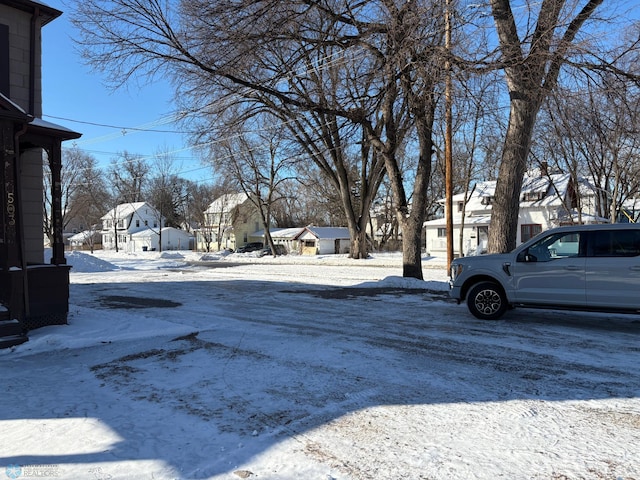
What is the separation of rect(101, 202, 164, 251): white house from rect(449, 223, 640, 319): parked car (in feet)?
260

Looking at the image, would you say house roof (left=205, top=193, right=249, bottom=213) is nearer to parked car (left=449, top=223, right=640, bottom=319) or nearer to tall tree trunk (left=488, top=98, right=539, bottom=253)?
tall tree trunk (left=488, top=98, right=539, bottom=253)

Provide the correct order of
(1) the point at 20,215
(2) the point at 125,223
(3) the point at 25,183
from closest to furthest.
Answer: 1. (1) the point at 20,215
2. (3) the point at 25,183
3. (2) the point at 125,223

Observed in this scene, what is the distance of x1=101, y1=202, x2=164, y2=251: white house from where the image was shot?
278 feet

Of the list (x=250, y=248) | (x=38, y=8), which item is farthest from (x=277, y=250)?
(x=38, y=8)

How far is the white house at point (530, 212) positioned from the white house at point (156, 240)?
49.2 meters

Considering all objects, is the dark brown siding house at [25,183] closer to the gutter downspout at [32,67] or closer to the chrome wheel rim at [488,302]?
the gutter downspout at [32,67]

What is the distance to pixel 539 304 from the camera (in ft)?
29.4

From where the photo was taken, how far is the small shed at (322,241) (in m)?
57.9

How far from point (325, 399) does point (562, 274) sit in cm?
581

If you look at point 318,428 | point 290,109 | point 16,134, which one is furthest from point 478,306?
point 290,109

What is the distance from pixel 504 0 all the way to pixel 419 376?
1154cm

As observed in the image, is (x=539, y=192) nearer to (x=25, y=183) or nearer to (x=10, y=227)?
(x=25, y=183)

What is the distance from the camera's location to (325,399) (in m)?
5.09

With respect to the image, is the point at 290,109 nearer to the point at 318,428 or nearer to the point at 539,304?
the point at 539,304
